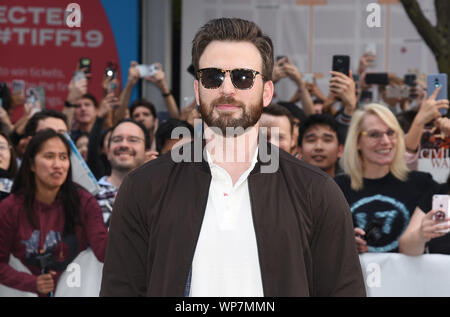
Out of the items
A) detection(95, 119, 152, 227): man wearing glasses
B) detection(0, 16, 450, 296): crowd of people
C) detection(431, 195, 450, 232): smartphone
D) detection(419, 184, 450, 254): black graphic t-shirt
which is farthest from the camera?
detection(95, 119, 152, 227): man wearing glasses

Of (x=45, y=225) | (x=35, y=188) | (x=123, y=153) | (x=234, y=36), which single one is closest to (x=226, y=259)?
(x=234, y=36)

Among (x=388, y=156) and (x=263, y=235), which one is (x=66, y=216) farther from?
(x=263, y=235)

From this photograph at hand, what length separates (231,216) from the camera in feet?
8.92

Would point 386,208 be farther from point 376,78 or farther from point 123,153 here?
point 376,78

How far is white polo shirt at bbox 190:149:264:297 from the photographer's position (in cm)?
264

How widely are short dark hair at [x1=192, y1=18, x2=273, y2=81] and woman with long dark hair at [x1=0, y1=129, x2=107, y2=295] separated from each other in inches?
103

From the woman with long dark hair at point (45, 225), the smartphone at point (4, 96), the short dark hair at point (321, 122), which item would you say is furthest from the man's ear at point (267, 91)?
the smartphone at point (4, 96)

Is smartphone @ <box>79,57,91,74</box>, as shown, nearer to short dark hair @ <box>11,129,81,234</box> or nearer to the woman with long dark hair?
short dark hair @ <box>11,129,81,234</box>

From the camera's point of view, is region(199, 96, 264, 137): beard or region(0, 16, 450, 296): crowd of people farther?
region(0, 16, 450, 296): crowd of people

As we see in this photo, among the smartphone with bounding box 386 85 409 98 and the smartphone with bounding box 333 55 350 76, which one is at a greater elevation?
the smartphone with bounding box 333 55 350 76

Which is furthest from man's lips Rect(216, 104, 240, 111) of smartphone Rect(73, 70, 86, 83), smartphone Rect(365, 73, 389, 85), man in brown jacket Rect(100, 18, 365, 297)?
smartphone Rect(73, 70, 86, 83)

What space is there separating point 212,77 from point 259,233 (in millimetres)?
617

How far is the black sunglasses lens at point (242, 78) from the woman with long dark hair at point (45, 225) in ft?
8.77

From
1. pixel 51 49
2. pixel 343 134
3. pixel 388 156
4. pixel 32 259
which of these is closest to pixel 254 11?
pixel 51 49
